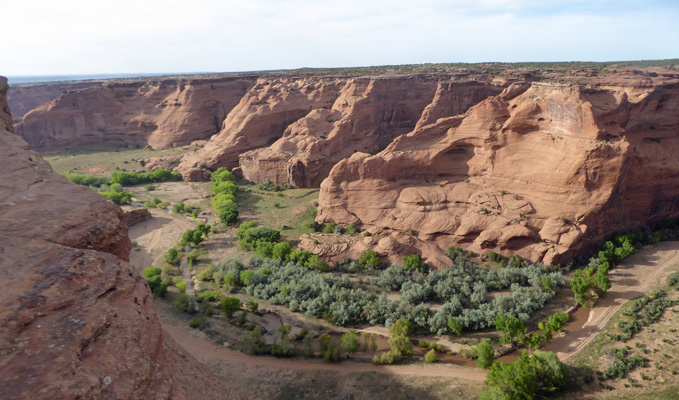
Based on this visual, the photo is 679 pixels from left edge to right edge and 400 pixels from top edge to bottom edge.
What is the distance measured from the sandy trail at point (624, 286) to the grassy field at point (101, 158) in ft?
211

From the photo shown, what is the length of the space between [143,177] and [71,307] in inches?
2204

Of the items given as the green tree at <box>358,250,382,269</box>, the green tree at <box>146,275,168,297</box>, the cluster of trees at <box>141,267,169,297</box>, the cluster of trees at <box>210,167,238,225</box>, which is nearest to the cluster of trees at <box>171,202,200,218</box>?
the cluster of trees at <box>210,167,238,225</box>

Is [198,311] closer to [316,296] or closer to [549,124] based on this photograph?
[316,296]

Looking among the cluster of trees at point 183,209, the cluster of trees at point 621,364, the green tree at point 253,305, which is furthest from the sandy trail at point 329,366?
the cluster of trees at point 183,209

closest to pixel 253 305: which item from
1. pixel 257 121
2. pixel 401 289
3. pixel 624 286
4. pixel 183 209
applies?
pixel 401 289

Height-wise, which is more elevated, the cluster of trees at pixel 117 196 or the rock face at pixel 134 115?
the rock face at pixel 134 115

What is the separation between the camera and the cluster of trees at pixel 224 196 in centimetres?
4006

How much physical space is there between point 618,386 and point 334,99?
197 feet

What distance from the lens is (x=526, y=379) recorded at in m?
17.2

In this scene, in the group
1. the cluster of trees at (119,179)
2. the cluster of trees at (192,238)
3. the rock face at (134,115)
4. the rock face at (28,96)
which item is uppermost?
the rock face at (28,96)

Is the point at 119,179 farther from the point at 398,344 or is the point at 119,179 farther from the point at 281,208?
the point at 398,344

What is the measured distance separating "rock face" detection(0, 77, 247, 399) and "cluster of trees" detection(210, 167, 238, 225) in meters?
28.5

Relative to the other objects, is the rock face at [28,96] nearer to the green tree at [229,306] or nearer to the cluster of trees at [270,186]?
the cluster of trees at [270,186]

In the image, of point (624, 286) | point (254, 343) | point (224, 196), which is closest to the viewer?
point (254, 343)
